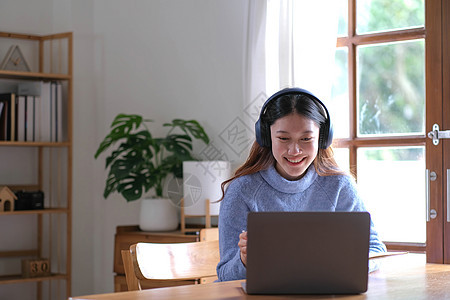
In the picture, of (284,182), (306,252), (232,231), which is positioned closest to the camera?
(306,252)

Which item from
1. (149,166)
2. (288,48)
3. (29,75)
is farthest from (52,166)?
(288,48)

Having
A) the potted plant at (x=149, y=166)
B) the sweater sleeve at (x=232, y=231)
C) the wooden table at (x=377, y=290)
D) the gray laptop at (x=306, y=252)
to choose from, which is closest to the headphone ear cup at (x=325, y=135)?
the sweater sleeve at (x=232, y=231)

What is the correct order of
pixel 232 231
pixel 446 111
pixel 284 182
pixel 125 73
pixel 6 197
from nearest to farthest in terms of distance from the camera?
1. pixel 232 231
2. pixel 284 182
3. pixel 446 111
4. pixel 6 197
5. pixel 125 73

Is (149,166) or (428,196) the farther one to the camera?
(149,166)

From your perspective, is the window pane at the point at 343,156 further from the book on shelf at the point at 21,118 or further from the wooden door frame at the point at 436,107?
the book on shelf at the point at 21,118

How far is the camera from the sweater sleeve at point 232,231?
1.58m

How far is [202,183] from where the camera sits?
114 inches

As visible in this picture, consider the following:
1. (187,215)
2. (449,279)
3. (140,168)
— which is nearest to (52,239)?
(140,168)

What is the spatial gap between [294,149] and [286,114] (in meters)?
0.10

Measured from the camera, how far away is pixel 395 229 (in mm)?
2842

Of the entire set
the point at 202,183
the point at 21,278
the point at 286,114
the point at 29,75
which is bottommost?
the point at 21,278

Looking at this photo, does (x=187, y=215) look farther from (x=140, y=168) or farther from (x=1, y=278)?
(x=1, y=278)

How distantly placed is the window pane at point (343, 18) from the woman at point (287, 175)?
48.1 inches

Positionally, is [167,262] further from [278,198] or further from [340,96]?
[340,96]
